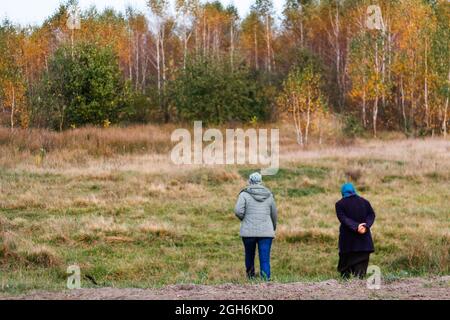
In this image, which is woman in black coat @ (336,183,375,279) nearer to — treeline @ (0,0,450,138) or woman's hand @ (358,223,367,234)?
woman's hand @ (358,223,367,234)

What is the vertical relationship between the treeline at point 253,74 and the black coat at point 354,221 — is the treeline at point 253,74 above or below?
above

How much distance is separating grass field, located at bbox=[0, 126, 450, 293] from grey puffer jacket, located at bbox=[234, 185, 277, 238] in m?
0.72

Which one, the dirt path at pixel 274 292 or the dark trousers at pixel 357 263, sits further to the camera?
the dark trousers at pixel 357 263

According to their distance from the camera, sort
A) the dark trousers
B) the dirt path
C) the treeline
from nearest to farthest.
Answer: the dirt path < the dark trousers < the treeline

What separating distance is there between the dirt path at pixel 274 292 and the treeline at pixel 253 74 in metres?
26.6

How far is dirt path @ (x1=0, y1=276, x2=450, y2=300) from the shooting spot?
714 centimetres

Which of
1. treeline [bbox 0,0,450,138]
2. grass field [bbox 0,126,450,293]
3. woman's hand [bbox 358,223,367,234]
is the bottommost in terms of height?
grass field [bbox 0,126,450,293]

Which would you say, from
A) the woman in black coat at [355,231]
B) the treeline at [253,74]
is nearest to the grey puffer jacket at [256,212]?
the woman in black coat at [355,231]

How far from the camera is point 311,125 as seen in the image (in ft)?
117

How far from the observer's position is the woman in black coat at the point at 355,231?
9.38 meters

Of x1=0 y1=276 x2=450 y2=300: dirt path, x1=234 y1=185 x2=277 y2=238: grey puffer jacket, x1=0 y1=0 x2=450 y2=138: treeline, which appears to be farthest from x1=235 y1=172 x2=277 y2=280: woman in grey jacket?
x1=0 y1=0 x2=450 y2=138: treeline

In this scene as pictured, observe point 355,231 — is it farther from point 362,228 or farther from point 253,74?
point 253,74

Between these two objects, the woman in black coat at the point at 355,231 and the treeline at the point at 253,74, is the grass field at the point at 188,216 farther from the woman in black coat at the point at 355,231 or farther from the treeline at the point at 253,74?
the treeline at the point at 253,74

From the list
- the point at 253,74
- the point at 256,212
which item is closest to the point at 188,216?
the point at 256,212
